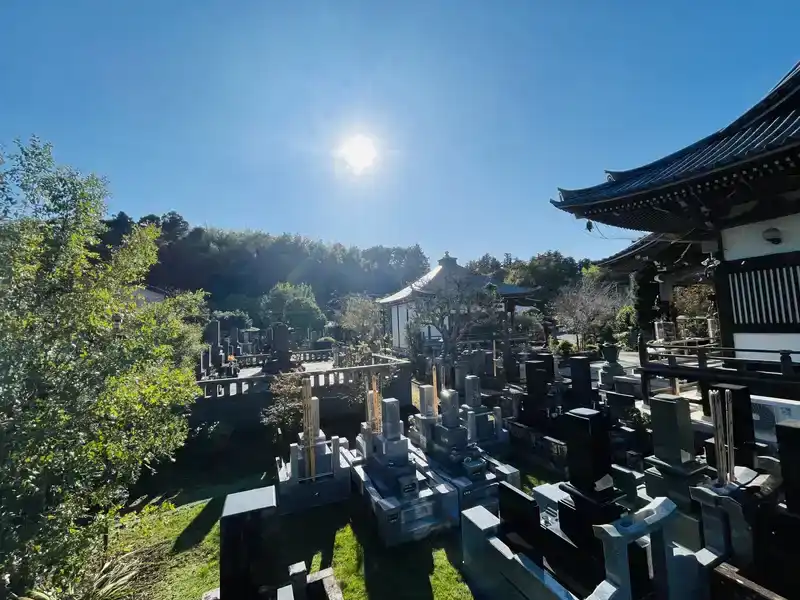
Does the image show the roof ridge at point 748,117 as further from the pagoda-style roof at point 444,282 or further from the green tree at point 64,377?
the pagoda-style roof at point 444,282

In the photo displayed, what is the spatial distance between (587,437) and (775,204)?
6.41 metres

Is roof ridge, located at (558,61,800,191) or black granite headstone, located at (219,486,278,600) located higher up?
roof ridge, located at (558,61,800,191)

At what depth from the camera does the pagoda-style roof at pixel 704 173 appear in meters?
4.70

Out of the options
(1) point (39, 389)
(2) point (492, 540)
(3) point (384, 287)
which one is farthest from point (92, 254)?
(3) point (384, 287)

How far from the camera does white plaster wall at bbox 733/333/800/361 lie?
591 cm

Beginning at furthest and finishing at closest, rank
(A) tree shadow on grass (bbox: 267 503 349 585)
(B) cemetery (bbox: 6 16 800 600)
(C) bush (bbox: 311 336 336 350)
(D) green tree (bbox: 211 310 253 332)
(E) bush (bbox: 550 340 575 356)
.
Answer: (D) green tree (bbox: 211 310 253 332) → (C) bush (bbox: 311 336 336 350) → (E) bush (bbox: 550 340 575 356) → (A) tree shadow on grass (bbox: 267 503 349 585) → (B) cemetery (bbox: 6 16 800 600)

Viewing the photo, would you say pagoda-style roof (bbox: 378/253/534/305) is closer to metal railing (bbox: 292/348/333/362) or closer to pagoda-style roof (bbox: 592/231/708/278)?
metal railing (bbox: 292/348/333/362)

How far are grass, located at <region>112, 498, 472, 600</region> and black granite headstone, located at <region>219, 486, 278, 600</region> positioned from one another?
1828 mm

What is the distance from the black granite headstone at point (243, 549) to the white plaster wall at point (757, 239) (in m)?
8.38

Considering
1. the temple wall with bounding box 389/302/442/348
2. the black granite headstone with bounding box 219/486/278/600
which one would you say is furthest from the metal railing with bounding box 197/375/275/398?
the temple wall with bounding box 389/302/442/348

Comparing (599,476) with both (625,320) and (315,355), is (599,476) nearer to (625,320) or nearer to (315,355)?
(315,355)

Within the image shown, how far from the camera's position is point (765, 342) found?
6.27 meters

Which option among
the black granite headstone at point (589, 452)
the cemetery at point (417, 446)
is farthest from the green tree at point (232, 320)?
the black granite headstone at point (589, 452)

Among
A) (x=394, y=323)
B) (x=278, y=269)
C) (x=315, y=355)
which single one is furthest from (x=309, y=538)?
(x=278, y=269)
